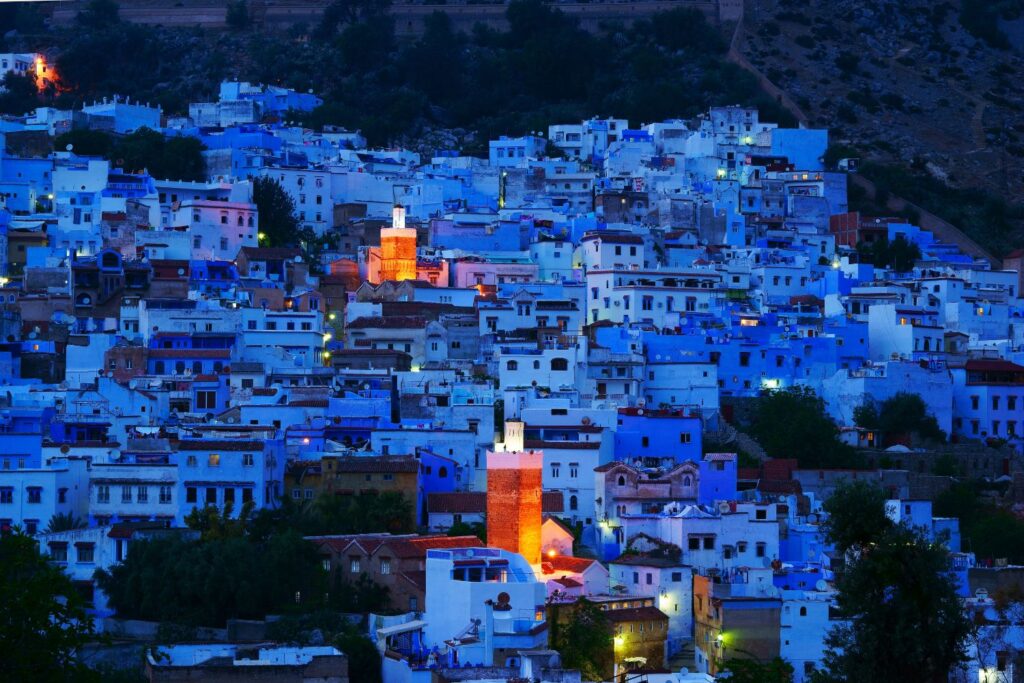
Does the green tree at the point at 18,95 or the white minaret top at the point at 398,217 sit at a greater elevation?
the green tree at the point at 18,95

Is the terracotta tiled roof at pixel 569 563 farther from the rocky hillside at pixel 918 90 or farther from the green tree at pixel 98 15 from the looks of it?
the green tree at pixel 98 15

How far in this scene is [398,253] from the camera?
48.6 metres

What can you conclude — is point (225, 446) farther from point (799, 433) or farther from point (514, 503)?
point (799, 433)

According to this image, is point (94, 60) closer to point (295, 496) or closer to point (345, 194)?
point (345, 194)

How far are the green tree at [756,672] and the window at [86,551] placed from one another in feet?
33.5

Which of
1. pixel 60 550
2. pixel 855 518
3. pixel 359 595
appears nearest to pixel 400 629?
pixel 359 595

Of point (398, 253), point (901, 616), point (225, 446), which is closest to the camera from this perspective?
point (901, 616)

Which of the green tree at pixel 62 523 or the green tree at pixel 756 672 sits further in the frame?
the green tree at pixel 62 523

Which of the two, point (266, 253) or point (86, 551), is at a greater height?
point (266, 253)

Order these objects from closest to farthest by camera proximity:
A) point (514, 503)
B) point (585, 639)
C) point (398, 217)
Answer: point (585, 639)
point (514, 503)
point (398, 217)

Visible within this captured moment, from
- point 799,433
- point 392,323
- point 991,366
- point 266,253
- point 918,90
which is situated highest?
point 918,90

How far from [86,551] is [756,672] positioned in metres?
11.3

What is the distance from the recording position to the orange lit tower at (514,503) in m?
35.3

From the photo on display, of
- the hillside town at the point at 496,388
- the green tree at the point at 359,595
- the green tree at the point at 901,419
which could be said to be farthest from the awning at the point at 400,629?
the green tree at the point at 901,419
